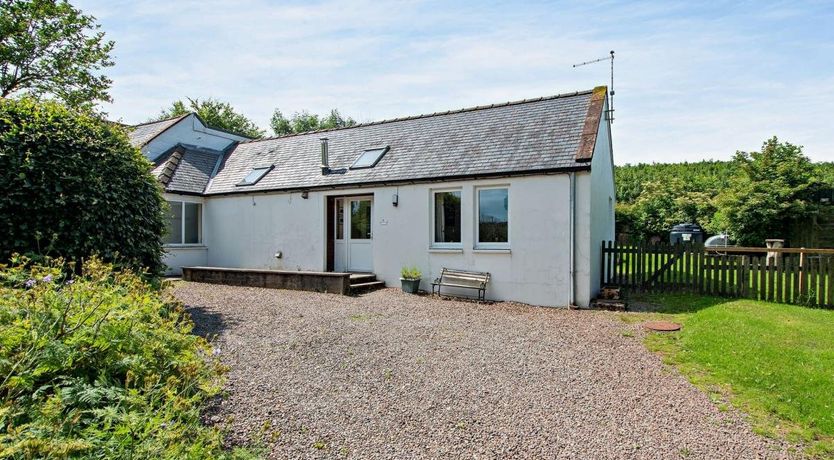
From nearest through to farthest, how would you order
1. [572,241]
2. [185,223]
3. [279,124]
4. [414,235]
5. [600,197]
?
[572,241] → [414,235] → [600,197] → [185,223] → [279,124]

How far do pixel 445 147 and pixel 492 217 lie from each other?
292 centimetres

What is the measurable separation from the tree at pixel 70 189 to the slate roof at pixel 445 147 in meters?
6.35

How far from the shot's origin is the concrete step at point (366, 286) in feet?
39.7

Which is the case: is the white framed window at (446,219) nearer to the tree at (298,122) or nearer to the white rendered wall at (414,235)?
the white rendered wall at (414,235)

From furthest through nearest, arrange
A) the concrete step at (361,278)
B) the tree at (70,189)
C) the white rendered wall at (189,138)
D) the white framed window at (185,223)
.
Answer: the white rendered wall at (189,138), the white framed window at (185,223), the concrete step at (361,278), the tree at (70,189)

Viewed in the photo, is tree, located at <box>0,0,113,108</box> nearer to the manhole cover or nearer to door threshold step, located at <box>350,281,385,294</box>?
door threshold step, located at <box>350,281,385,294</box>

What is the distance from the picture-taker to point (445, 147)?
13.4m

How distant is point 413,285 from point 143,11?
865 centimetres

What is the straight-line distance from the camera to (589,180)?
1034 cm

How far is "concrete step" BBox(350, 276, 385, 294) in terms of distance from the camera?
12113 millimetres

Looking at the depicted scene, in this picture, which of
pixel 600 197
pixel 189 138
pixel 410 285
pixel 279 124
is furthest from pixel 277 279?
pixel 279 124

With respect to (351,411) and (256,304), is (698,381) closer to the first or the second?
(351,411)

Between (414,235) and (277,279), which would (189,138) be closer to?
(277,279)

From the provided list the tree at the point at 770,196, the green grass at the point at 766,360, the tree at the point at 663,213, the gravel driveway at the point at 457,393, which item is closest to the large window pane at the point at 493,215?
the gravel driveway at the point at 457,393
